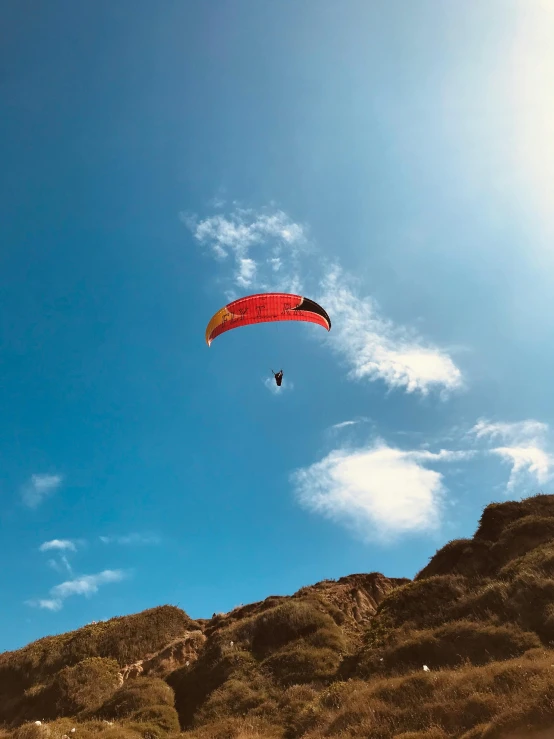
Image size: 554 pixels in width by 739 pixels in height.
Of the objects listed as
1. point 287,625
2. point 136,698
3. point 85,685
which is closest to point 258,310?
point 287,625

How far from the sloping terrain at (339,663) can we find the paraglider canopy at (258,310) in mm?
19800

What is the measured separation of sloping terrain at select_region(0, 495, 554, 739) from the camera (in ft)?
51.7

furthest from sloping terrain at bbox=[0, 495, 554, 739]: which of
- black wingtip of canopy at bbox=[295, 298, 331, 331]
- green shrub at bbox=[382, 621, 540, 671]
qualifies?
black wingtip of canopy at bbox=[295, 298, 331, 331]

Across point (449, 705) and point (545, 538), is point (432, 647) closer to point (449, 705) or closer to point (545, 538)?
point (449, 705)

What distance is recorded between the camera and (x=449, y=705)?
50.1 feet

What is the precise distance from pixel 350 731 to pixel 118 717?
13.3 metres

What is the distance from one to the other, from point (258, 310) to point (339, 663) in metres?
Answer: 23.1

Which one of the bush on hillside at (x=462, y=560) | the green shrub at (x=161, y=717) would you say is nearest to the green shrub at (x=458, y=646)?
the bush on hillside at (x=462, y=560)

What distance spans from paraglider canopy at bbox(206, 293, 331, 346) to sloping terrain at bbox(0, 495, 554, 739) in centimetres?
1980

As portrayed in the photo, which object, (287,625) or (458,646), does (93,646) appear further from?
(458,646)

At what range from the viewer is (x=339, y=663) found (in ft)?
77.5

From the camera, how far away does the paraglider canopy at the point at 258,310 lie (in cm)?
3403

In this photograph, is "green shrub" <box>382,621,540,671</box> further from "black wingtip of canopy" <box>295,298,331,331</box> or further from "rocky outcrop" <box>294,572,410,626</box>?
"black wingtip of canopy" <box>295,298,331,331</box>

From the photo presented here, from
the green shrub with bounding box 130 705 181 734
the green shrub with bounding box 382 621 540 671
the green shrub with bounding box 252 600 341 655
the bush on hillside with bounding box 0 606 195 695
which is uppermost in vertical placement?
the bush on hillside with bounding box 0 606 195 695
